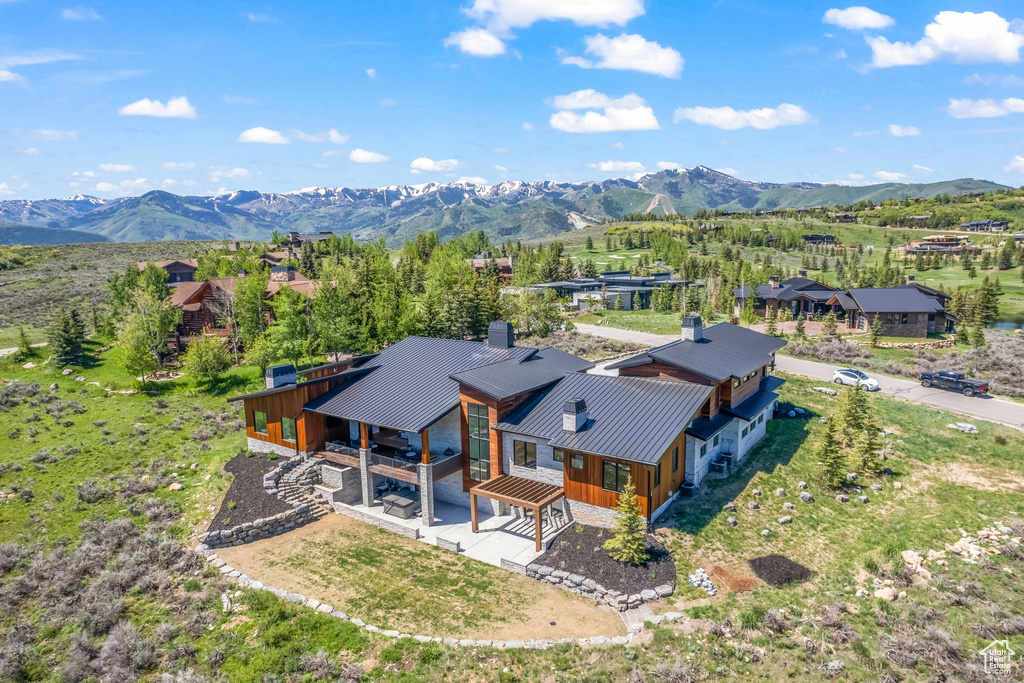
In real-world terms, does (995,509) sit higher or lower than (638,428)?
lower

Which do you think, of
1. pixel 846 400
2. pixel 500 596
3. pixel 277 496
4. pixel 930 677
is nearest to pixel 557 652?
pixel 500 596

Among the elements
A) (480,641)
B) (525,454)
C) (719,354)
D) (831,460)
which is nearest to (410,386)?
(525,454)

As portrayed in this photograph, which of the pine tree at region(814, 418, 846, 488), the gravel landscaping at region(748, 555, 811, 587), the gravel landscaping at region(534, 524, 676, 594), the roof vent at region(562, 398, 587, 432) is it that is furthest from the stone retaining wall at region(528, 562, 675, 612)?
the pine tree at region(814, 418, 846, 488)

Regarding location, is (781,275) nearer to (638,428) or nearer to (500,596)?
(638,428)

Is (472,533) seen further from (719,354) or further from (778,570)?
(719,354)

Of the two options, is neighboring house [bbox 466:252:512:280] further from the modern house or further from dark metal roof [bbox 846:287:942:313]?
the modern house

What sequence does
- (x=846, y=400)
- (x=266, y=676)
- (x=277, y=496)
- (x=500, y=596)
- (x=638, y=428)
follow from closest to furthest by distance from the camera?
1. (x=266, y=676)
2. (x=500, y=596)
3. (x=638, y=428)
4. (x=277, y=496)
5. (x=846, y=400)

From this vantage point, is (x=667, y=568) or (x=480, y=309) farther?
(x=480, y=309)
